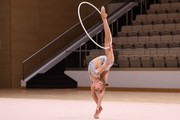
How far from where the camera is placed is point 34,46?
18.2 m

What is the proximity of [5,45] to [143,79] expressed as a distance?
6.15 metres

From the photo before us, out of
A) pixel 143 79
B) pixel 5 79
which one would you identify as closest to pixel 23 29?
pixel 5 79

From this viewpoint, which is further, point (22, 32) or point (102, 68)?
point (22, 32)

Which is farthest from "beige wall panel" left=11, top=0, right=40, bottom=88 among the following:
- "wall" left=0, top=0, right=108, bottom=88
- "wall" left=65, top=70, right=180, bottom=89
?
"wall" left=65, top=70, right=180, bottom=89

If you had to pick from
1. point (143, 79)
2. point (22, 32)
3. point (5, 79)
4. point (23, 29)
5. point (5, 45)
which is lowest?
point (5, 79)

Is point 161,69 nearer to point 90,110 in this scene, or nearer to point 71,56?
point 71,56

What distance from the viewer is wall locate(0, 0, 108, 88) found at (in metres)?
17.6

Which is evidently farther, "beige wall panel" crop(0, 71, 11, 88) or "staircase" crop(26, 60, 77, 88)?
"beige wall panel" crop(0, 71, 11, 88)

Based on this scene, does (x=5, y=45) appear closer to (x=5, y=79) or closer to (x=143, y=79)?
(x=5, y=79)

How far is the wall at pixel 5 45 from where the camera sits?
17656 mm

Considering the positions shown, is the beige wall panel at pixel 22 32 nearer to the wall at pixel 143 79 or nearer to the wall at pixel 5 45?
the wall at pixel 5 45

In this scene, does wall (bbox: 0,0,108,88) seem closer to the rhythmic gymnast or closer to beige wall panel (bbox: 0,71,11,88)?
beige wall panel (bbox: 0,71,11,88)

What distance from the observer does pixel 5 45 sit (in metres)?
17.8

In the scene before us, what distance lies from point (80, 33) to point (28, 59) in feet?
7.99
